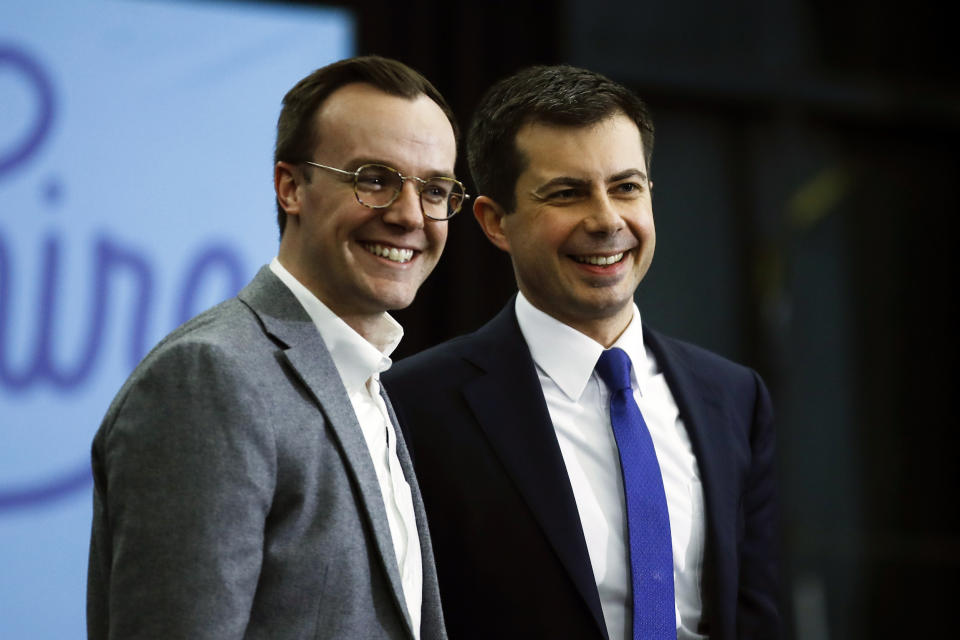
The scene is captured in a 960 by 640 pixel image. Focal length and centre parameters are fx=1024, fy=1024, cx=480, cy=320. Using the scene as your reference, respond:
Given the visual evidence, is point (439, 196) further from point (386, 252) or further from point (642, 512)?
point (642, 512)

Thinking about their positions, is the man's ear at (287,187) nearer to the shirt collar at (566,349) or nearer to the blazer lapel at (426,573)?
the blazer lapel at (426,573)

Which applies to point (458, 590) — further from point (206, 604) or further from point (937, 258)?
point (937, 258)

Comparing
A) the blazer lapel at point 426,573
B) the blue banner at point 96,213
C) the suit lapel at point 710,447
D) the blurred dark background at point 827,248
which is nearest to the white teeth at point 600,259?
the suit lapel at point 710,447

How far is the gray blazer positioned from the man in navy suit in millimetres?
343

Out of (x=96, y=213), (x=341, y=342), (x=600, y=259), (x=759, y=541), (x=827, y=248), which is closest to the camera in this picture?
(x=341, y=342)

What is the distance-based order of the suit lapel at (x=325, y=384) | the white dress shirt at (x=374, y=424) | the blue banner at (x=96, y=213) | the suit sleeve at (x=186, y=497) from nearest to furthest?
the suit sleeve at (x=186, y=497) < the suit lapel at (x=325, y=384) < the white dress shirt at (x=374, y=424) < the blue banner at (x=96, y=213)

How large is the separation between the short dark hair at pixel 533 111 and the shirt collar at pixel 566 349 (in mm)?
210

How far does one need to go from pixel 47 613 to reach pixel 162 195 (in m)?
1.15

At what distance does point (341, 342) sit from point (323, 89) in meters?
0.37

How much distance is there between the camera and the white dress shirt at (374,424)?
144 centimetres

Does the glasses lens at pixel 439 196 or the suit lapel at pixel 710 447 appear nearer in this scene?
the glasses lens at pixel 439 196

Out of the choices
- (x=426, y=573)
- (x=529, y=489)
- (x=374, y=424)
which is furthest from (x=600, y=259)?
(x=426, y=573)

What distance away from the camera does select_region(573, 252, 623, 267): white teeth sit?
1770 millimetres

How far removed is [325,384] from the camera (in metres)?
1.37
